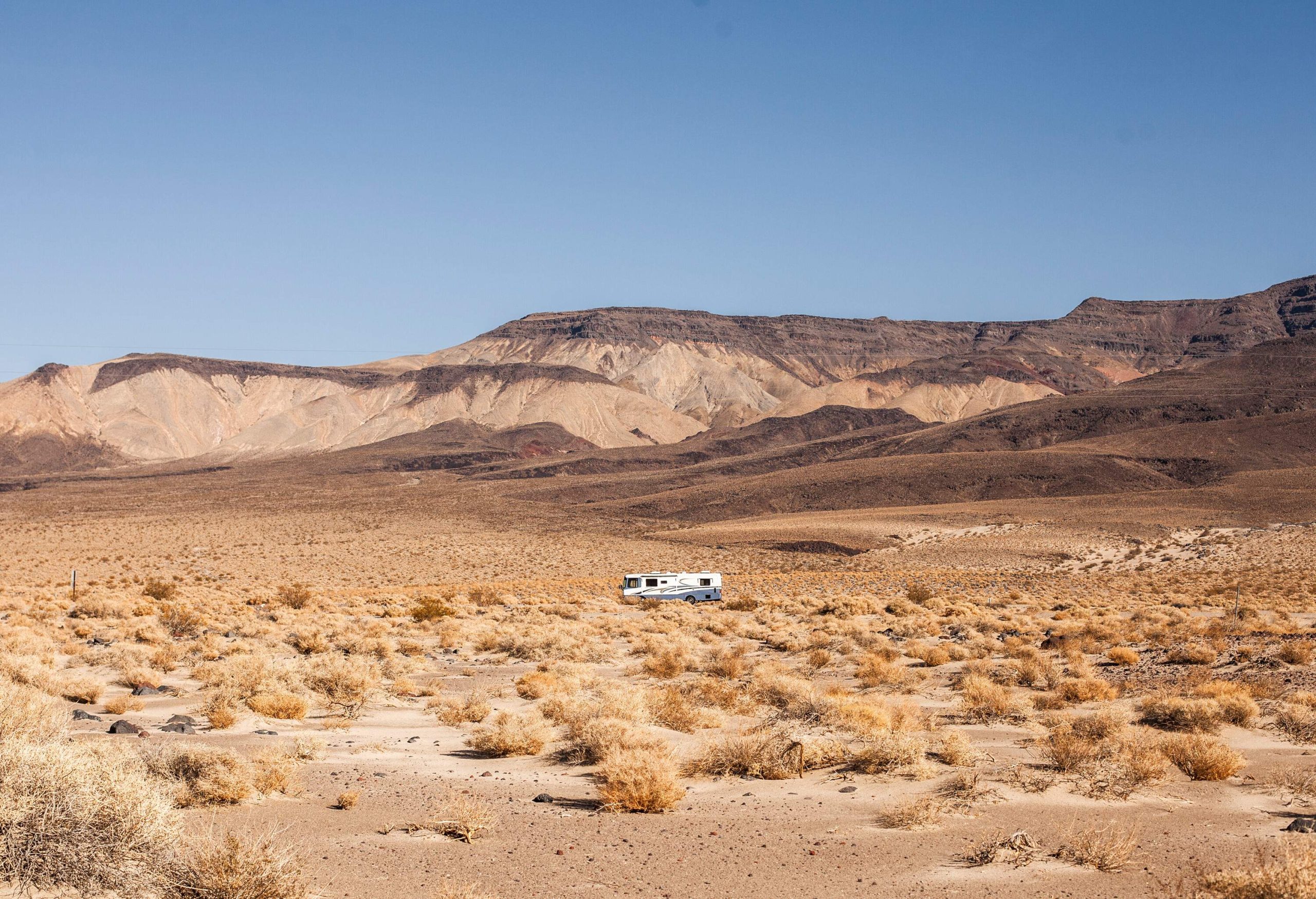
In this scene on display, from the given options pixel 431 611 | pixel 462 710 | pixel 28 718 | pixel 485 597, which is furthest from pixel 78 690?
pixel 485 597

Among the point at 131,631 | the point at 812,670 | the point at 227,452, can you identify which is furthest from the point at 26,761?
the point at 227,452

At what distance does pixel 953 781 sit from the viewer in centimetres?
1048

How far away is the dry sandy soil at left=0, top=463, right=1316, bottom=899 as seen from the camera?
8305mm

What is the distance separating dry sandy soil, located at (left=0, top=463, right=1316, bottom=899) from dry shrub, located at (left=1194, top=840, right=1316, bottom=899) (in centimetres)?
5

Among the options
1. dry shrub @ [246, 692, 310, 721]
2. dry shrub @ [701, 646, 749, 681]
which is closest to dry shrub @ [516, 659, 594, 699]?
dry shrub @ [701, 646, 749, 681]

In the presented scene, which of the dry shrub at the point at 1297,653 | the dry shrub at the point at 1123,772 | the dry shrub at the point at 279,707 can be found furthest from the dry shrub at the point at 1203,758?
the dry shrub at the point at 279,707

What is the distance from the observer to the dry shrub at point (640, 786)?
964 centimetres

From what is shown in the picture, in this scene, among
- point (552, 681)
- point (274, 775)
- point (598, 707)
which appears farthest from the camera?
point (552, 681)

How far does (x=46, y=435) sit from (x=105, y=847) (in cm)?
20843

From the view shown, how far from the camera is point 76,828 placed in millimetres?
6664

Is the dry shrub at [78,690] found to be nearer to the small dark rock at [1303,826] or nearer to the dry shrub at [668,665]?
the dry shrub at [668,665]

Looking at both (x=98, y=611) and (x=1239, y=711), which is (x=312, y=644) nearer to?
(x=98, y=611)

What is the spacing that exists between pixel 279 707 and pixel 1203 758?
448 inches

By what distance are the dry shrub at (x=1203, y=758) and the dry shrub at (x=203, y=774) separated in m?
9.39
